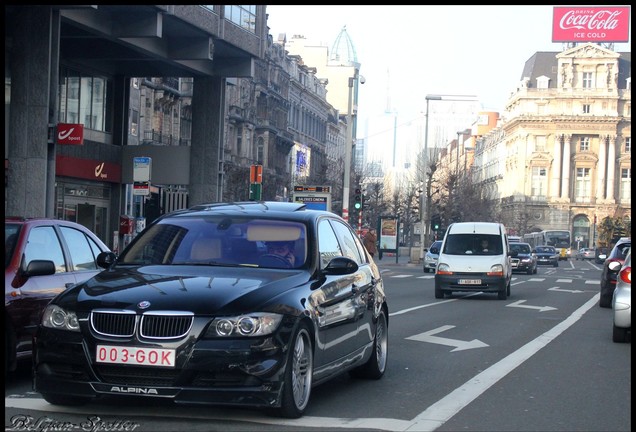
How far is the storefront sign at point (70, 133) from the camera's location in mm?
28141

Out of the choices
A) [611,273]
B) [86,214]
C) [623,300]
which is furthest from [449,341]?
[86,214]

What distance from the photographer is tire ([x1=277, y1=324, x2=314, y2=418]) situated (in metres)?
7.65

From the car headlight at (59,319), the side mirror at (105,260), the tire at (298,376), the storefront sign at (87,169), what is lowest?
the tire at (298,376)

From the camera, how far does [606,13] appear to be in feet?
353

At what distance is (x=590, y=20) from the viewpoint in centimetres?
10712

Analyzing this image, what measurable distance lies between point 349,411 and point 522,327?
9.95 metres

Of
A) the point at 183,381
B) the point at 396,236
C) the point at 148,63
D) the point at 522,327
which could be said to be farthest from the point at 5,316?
the point at 396,236

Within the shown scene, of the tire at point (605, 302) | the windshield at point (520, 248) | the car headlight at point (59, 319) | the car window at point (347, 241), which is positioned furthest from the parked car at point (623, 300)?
the windshield at point (520, 248)

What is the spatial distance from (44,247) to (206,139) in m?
27.9

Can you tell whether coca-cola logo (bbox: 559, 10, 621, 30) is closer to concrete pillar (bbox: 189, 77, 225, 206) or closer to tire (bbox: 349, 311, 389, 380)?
concrete pillar (bbox: 189, 77, 225, 206)

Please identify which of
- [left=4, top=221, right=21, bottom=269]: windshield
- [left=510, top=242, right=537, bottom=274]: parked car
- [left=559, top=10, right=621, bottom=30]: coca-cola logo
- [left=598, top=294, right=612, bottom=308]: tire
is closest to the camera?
[left=4, top=221, right=21, bottom=269]: windshield

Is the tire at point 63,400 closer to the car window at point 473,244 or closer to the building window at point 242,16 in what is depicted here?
the car window at point 473,244

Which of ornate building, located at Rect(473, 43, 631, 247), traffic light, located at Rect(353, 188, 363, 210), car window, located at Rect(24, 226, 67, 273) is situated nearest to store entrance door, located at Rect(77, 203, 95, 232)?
traffic light, located at Rect(353, 188, 363, 210)

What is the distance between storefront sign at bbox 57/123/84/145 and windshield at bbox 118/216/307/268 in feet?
64.1
